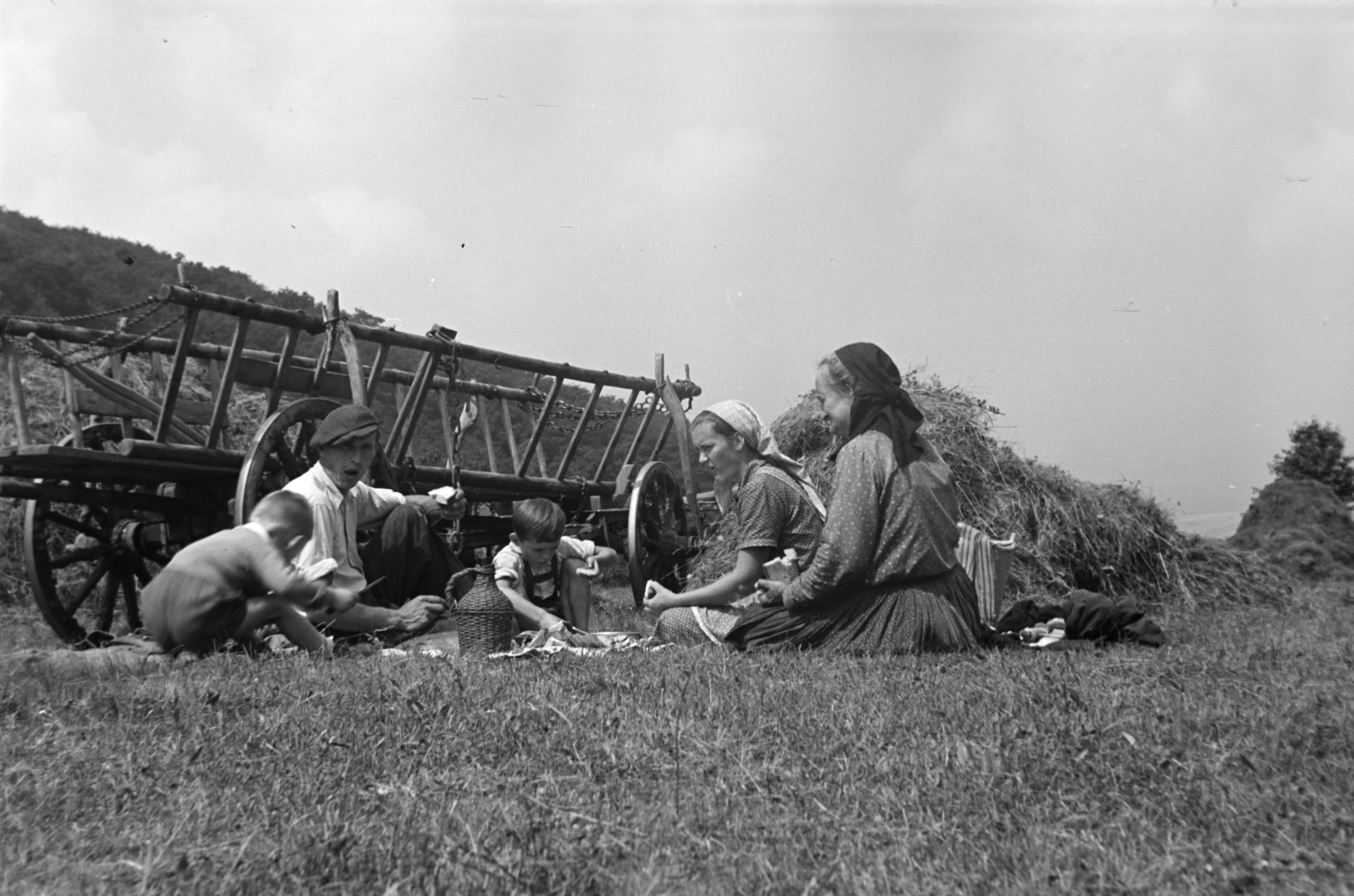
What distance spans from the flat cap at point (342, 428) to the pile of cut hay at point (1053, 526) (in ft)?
11.9

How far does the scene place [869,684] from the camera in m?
3.57

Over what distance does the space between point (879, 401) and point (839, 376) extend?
0.22 metres

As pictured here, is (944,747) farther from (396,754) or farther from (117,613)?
(117,613)

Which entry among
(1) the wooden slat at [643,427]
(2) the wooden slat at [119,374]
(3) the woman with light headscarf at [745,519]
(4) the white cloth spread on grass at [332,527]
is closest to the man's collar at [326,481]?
(4) the white cloth spread on grass at [332,527]

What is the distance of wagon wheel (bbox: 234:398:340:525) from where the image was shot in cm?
557

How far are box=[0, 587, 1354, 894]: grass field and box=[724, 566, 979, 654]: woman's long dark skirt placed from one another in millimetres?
541

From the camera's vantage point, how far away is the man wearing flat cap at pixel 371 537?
17.6 feet

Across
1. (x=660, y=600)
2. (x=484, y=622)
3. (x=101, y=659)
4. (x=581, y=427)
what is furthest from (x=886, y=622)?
(x=581, y=427)

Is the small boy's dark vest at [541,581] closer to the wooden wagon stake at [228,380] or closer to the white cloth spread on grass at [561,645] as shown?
the white cloth spread on grass at [561,645]

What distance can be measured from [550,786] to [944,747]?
0.98 metres

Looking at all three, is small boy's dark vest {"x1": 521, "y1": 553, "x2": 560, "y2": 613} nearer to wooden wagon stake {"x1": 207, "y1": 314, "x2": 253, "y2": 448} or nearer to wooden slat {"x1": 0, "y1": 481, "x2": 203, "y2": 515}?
wooden wagon stake {"x1": 207, "y1": 314, "x2": 253, "y2": 448}

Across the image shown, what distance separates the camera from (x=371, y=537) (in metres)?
6.15

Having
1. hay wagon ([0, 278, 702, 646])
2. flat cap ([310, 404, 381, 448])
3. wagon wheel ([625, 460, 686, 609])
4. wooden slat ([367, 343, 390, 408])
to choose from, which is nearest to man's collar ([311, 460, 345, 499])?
flat cap ([310, 404, 381, 448])

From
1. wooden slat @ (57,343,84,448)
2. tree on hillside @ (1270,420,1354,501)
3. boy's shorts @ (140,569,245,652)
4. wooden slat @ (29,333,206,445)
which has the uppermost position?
tree on hillside @ (1270,420,1354,501)
